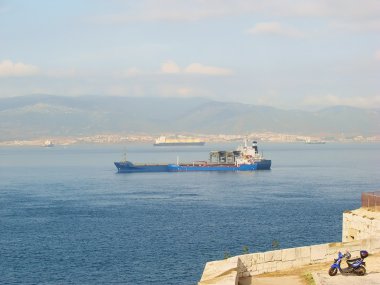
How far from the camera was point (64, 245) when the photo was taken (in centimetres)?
6034

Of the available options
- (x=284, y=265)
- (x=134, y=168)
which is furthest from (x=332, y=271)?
(x=134, y=168)

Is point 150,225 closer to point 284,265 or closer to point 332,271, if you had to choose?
point 284,265

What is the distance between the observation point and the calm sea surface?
4950 centimetres

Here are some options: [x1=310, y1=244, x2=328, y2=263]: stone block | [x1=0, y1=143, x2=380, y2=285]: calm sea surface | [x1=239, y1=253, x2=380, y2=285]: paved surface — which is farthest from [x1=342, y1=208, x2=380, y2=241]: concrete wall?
[x1=0, y1=143, x2=380, y2=285]: calm sea surface

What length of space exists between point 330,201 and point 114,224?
123 ft

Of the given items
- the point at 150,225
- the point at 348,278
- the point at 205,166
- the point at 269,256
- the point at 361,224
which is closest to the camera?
the point at 348,278

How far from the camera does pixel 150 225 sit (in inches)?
2862

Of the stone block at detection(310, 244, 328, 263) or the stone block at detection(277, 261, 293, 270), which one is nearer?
the stone block at detection(277, 261, 293, 270)

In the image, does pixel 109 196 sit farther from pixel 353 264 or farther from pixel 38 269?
pixel 353 264

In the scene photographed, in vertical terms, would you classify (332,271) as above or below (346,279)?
above

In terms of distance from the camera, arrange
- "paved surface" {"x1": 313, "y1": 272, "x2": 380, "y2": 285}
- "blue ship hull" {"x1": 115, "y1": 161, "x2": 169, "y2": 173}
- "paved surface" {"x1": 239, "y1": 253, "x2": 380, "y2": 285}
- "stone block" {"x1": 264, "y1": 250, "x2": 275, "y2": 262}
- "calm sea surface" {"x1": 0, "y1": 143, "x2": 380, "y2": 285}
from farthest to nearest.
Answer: "blue ship hull" {"x1": 115, "y1": 161, "x2": 169, "y2": 173} < "calm sea surface" {"x1": 0, "y1": 143, "x2": 380, "y2": 285} < "stone block" {"x1": 264, "y1": 250, "x2": 275, "y2": 262} < "paved surface" {"x1": 239, "y1": 253, "x2": 380, "y2": 285} < "paved surface" {"x1": 313, "y1": 272, "x2": 380, "y2": 285}

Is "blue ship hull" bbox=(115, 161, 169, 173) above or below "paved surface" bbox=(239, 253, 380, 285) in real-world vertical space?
above

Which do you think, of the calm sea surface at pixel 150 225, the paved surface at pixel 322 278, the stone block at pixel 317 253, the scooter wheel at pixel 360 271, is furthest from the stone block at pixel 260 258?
the calm sea surface at pixel 150 225

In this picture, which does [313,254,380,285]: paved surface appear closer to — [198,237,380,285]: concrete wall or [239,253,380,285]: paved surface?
[239,253,380,285]: paved surface
